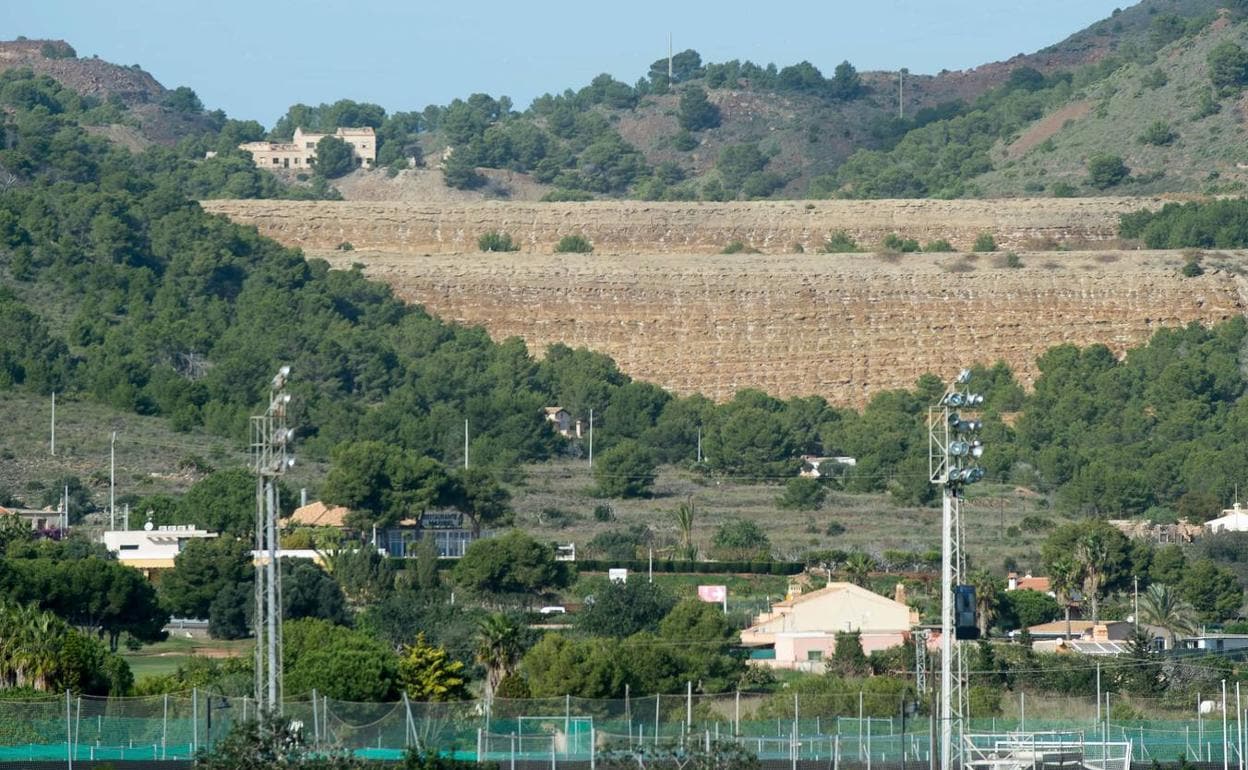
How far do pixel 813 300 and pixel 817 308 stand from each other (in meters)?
0.53

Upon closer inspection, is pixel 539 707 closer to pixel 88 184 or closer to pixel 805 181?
pixel 88 184

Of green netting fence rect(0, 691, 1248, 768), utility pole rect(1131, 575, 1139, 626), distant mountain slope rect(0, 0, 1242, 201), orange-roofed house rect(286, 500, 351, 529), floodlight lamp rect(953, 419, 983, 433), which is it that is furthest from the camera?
distant mountain slope rect(0, 0, 1242, 201)

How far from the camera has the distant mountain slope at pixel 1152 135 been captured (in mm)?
125938

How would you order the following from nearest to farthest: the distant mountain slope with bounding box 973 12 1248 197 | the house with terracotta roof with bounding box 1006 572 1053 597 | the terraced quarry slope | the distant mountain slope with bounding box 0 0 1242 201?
the house with terracotta roof with bounding box 1006 572 1053 597 < the terraced quarry slope < the distant mountain slope with bounding box 973 12 1248 197 < the distant mountain slope with bounding box 0 0 1242 201

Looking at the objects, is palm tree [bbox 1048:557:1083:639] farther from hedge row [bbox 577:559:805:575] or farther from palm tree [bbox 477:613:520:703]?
palm tree [bbox 477:613:520:703]

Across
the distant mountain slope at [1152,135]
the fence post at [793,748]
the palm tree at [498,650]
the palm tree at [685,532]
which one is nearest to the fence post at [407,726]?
the fence post at [793,748]

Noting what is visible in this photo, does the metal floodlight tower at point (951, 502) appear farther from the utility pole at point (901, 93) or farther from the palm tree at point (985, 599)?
the utility pole at point (901, 93)

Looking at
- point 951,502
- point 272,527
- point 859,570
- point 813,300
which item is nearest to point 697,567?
point 859,570

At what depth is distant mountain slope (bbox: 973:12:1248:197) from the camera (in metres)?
126

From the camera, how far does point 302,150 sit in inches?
6280

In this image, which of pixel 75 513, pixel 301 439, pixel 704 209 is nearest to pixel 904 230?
pixel 704 209

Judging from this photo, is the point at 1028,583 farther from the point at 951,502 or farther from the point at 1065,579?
the point at 951,502

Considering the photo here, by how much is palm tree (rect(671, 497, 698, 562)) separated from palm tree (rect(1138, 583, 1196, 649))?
11482 millimetres

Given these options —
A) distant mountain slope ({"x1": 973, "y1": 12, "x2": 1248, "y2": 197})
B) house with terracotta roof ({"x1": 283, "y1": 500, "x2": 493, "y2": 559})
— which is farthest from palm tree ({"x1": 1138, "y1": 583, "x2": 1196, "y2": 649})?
distant mountain slope ({"x1": 973, "y1": 12, "x2": 1248, "y2": 197})
